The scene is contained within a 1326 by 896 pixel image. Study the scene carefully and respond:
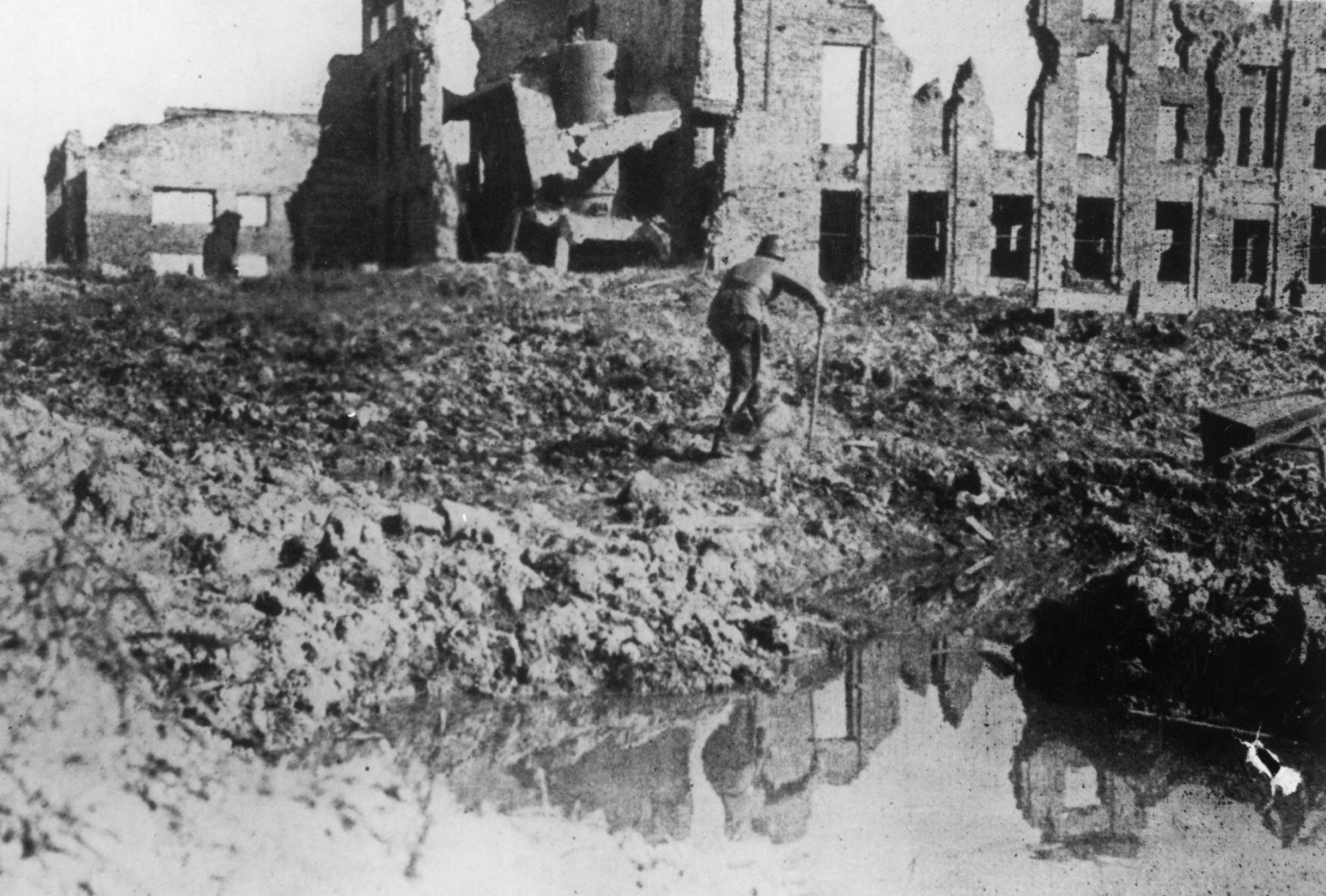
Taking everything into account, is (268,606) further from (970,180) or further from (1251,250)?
(1251,250)

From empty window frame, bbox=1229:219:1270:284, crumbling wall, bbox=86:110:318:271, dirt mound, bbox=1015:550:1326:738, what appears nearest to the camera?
dirt mound, bbox=1015:550:1326:738

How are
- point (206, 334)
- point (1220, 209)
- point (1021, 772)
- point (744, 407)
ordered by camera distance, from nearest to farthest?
point (1021, 772) → point (744, 407) → point (206, 334) → point (1220, 209)

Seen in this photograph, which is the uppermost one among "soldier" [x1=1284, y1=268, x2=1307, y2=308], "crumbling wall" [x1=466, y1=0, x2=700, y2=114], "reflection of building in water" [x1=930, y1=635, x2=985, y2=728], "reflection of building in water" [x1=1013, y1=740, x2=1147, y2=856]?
"crumbling wall" [x1=466, y1=0, x2=700, y2=114]

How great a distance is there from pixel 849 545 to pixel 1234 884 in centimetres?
342

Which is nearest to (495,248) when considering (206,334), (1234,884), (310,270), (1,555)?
(310,270)

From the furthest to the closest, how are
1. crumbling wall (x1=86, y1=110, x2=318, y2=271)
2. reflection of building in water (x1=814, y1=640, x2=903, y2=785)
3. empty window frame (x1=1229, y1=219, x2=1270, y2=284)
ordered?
1. crumbling wall (x1=86, y1=110, x2=318, y2=271)
2. empty window frame (x1=1229, y1=219, x2=1270, y2=284)
3. reflection of building in water (x1=814, y1=640, x2=903, y2=785)

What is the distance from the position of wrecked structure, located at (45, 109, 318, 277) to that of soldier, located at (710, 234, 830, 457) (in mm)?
13465

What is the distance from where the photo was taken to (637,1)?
1856cm

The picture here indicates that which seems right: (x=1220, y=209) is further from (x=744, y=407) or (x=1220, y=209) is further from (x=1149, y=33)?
(x=744, y=407)

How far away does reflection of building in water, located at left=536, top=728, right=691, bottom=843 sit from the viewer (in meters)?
6.48

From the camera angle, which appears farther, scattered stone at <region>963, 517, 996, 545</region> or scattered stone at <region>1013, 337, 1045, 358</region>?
scattered stone at <region>1013, 337, 1045, 358</region>

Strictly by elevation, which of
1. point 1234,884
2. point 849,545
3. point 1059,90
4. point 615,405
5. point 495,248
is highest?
point 1059,90

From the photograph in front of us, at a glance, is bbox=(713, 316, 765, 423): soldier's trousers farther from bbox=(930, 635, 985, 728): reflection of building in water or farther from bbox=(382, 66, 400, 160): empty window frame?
bbox=(382, 66, 400, 160): empty window frame

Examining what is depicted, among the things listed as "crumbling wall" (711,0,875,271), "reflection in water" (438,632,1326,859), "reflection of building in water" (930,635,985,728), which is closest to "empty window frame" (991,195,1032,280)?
"crumbling wall" (711,0,875,271)
